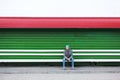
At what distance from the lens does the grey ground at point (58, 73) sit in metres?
13.5

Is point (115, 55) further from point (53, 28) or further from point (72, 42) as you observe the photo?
point (53, 28)

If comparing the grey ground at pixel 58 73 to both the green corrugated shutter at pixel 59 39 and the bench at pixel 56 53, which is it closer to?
the bench at pixel 56 53

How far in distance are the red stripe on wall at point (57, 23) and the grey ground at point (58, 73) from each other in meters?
2.24

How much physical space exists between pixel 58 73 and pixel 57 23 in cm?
257

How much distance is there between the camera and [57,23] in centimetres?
1512

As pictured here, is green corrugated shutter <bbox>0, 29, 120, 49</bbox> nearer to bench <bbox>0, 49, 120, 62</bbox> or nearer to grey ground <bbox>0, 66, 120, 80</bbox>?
bench <bbox>0, 49, 120, 62</bbox>

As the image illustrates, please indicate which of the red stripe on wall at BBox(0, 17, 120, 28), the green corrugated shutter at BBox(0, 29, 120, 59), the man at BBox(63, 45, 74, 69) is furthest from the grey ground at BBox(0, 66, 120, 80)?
the red stripe on wall at BBox(0, 17, 120, 28)

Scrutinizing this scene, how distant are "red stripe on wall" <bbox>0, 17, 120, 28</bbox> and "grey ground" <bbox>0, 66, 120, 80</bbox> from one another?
2242 millimetres

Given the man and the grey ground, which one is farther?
the man

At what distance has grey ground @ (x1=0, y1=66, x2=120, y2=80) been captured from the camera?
44.1ft

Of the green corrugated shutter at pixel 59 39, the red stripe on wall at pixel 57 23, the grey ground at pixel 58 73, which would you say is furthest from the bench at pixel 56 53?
the red stripe on wall at pixel 57 23

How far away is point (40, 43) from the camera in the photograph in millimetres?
15867
